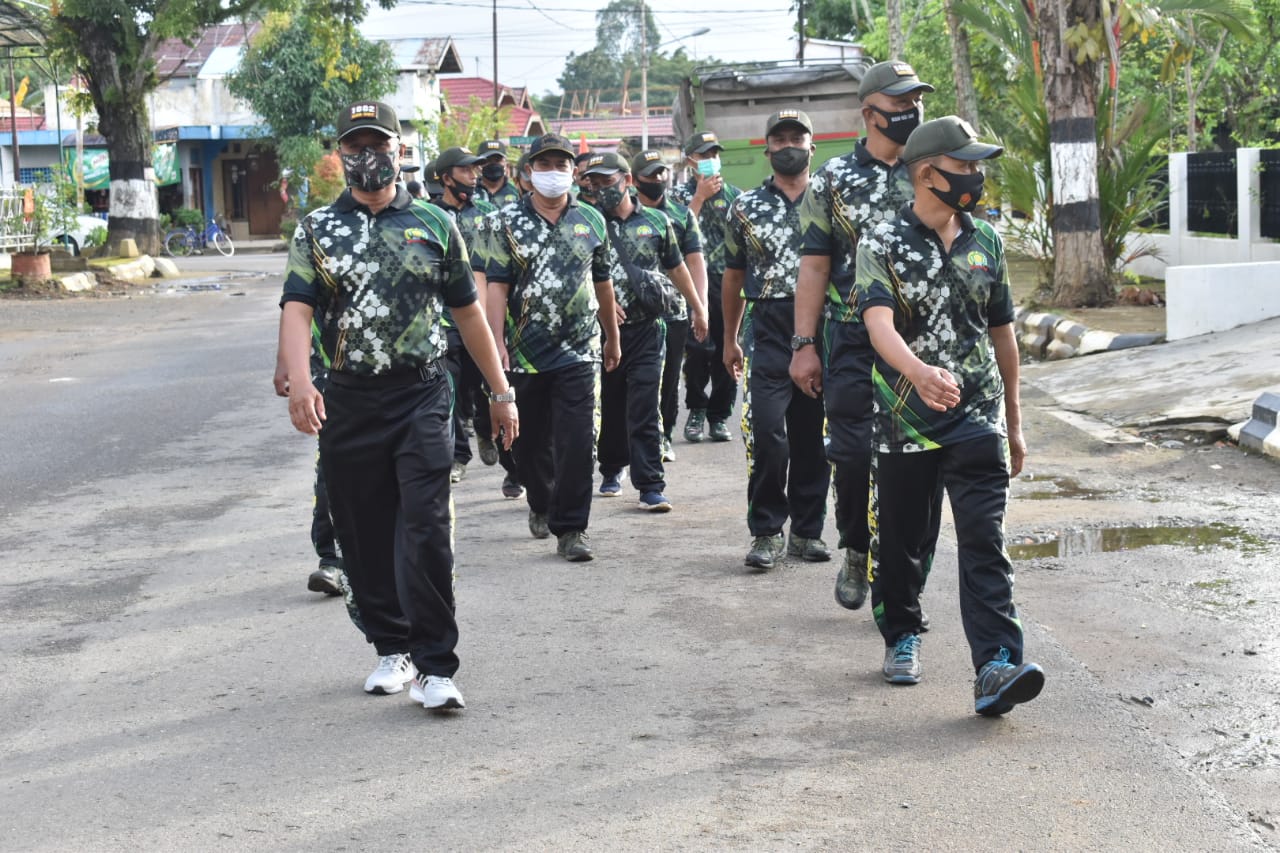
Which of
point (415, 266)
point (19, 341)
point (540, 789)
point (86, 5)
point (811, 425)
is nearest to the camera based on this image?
point (540, 789)

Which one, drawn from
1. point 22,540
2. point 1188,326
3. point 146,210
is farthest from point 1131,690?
point 146,210

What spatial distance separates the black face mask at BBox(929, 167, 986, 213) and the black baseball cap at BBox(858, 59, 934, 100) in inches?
42.3

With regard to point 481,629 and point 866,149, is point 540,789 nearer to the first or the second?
point 481,629

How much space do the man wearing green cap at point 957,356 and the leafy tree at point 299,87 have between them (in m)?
44.9

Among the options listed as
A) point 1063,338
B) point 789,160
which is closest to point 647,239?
point 789,160

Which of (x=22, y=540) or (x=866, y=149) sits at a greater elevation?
(x=866, y=149)

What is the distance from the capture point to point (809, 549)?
7684mm

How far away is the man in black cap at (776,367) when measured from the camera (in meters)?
7.53

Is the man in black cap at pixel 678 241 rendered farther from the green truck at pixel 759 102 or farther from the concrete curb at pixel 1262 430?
the green truck at pixel 759 102

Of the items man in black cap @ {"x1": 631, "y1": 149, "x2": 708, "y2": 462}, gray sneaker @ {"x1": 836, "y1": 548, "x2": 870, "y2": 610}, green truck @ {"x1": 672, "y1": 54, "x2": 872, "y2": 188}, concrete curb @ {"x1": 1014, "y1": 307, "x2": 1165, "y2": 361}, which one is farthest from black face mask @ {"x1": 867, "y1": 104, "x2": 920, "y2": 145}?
green truck @ {"x1": 672, "y1": 54, "x2": 872, "y2": 188}

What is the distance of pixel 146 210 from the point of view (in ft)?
111

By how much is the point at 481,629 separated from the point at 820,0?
58.6 metres

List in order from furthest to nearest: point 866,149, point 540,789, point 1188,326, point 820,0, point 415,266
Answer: point 820,0 < point 1188,326 < point 866,149 < point 415,266 < point 540,789

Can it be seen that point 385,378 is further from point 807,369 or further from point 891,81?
point 891,81
